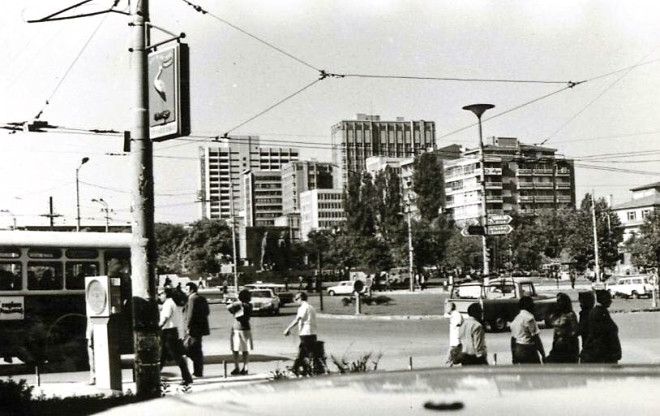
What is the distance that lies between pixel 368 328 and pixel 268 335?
3.37m

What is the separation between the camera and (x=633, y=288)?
157ft

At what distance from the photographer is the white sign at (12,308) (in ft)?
50.4

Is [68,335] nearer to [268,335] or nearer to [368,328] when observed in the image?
[268,335]

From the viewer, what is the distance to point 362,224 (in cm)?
8088

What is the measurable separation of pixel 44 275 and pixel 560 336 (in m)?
10.4

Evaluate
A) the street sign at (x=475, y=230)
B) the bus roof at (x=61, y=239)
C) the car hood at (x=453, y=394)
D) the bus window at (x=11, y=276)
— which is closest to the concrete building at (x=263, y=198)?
the street sign at (x=475, y=230)

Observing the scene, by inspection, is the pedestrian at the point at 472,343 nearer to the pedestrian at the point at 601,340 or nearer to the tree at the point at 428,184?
the pedestrian at the point at 601,340

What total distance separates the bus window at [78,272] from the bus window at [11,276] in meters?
0.91

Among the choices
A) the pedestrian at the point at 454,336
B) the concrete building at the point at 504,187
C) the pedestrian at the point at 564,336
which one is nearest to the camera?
the pedestrian at the point at 564,336

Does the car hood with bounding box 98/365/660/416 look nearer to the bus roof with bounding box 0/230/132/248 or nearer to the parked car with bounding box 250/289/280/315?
the bus roof with bounding box 0/230/132/248

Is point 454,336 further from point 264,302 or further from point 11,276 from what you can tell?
point 264,302

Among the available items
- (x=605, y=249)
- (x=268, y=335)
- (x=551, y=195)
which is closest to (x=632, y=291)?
(x=605, y=249)

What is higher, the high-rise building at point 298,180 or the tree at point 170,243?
the high-rise building at point 298,180

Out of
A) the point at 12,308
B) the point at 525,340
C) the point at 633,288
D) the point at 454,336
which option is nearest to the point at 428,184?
the point at 633,288
